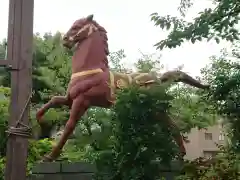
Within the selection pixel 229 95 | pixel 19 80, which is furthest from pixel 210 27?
pixel 19 80

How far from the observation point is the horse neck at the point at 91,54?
4.84 metres

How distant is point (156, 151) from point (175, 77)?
158 centimetres

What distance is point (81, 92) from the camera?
15.2ft

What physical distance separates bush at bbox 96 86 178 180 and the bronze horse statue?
3.16ft

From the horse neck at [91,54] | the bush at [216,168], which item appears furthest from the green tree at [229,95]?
the horse neck at [91,54]

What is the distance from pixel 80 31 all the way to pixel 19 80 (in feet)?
6.93

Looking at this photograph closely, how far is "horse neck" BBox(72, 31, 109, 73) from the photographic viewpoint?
484 cm

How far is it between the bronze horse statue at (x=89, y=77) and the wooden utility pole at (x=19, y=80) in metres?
1.68

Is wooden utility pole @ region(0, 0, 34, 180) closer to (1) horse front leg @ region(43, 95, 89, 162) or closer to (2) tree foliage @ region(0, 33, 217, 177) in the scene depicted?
(2) tree foliage @ region(0, 33, 217, 177)

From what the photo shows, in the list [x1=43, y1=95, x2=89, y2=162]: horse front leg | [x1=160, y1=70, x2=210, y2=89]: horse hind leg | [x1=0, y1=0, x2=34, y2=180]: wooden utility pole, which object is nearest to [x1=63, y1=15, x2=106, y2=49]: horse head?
[x1=43, y1=95, x2=89, y2=162]: horse front leg

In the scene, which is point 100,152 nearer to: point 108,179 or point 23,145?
point 108,179

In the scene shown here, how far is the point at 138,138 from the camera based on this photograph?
10.7 feet

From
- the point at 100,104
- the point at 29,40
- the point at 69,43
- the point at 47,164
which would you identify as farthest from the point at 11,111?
the point at 69,43

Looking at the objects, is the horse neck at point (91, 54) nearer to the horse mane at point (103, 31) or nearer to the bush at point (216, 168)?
the horse mane at point (103, 31)
